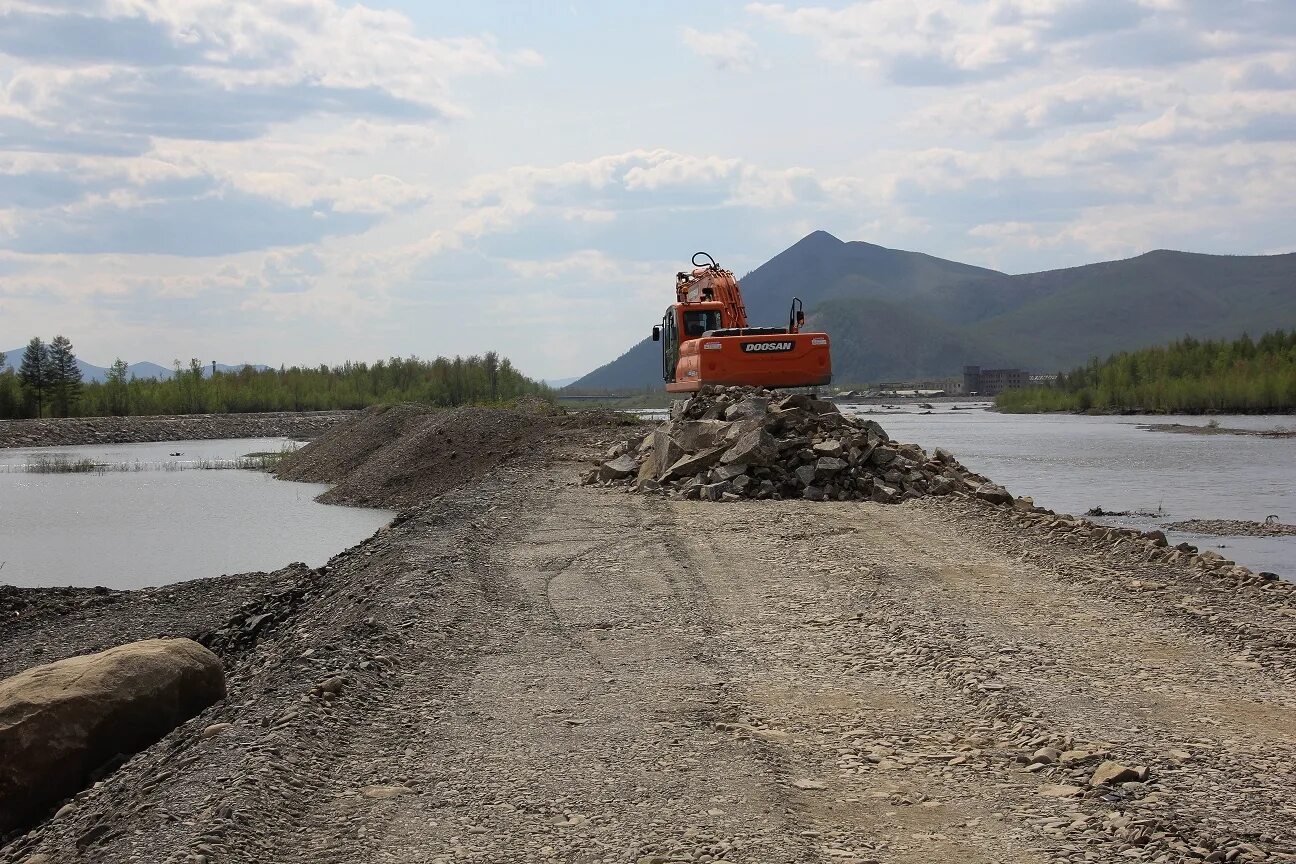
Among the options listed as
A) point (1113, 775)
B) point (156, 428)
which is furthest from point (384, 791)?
point (156, 428)

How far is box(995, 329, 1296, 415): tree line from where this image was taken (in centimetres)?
8506

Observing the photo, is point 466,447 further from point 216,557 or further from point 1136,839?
point 1136,839

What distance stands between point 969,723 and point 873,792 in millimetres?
1175

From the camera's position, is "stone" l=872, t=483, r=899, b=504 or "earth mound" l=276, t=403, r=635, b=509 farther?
"earth mound" l=276, t=403, r=635, b=509

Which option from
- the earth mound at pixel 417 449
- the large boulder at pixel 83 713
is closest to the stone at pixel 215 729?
the large boulder at pixel 83 713

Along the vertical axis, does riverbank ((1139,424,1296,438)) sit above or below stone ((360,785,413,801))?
below

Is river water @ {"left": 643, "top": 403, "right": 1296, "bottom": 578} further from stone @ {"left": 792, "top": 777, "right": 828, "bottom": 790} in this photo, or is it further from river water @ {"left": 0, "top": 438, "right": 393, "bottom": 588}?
river water @ {"left": 0, "top": 438, "right": 393, "bottom": 588}

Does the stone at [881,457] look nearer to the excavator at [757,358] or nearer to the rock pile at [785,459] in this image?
the rock pile at [785,459]

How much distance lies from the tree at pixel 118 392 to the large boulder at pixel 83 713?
82593 mm

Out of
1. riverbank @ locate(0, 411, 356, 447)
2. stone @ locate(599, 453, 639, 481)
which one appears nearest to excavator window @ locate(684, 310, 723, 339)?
stone @ locate(599, 453, 639, 481)

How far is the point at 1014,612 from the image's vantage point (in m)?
8.91

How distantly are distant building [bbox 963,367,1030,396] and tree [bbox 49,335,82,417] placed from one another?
424 ft

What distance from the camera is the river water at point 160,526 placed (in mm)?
18781

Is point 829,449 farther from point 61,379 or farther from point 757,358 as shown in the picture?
point 61,379
